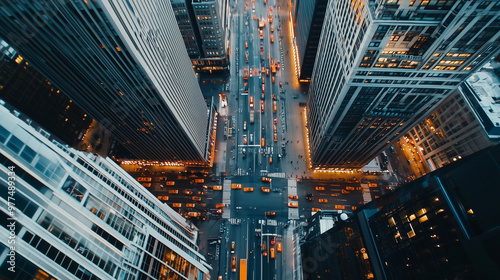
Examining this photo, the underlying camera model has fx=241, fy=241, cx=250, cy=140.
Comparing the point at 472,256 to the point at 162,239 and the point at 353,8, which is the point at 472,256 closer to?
the point at 162,239

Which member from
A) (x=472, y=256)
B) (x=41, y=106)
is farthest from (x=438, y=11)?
(x=41, y=106)

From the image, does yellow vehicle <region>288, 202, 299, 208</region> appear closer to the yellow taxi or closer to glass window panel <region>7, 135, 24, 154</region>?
the yellow taxi

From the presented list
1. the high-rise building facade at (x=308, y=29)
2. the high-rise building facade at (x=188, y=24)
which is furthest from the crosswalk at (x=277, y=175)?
the high-rise building facade at (x=188, y=24)

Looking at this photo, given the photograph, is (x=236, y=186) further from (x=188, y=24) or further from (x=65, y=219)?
(x=188, y=24)

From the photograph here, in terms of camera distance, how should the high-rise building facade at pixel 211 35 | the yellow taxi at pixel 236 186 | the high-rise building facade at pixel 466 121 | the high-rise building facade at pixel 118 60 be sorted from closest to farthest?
the high-rise building facade at pixel 118 60
the high-rise building facade at pixel 466 121
the yellow taxi at pixel 236 186
the high-rise building facade at pixel 211 35

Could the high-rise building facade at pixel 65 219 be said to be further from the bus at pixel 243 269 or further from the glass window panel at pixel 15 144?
the bus at pixel 243 269

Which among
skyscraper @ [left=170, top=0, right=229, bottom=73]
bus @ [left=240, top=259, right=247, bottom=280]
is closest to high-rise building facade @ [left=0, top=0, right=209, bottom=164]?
skyscraper @ [left=170, top=0, right=229, bottom=73]
